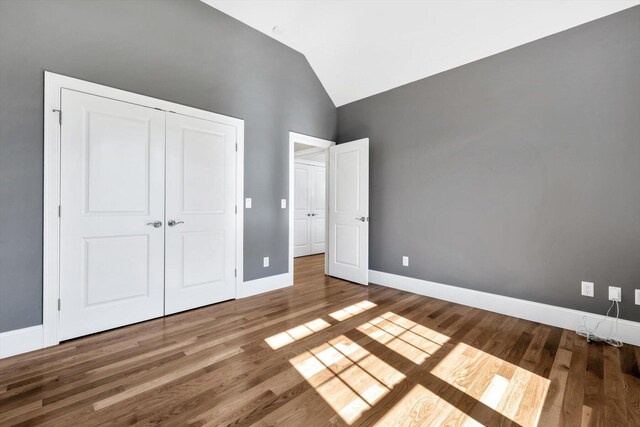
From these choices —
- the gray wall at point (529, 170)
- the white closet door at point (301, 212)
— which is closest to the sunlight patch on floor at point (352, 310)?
the gray wall at point (529, 170)

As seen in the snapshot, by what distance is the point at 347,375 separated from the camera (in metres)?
1.87

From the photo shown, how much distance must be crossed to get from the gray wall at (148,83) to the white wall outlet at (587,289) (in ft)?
10.3

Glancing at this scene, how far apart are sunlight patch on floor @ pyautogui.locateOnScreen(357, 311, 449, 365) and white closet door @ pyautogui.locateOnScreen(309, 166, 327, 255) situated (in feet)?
13.2

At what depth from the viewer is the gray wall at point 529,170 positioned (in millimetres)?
2387

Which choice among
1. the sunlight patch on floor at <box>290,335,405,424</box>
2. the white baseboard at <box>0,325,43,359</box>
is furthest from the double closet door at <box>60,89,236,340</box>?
the sunlight patch on floor at <box>290,335,405,424</box>

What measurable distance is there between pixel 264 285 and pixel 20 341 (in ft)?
7.11

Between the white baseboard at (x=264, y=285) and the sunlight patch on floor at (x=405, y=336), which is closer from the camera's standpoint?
the sunlight patch on floor at (x=405, y=336)

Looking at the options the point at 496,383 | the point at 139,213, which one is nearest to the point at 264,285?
the point at 139,213

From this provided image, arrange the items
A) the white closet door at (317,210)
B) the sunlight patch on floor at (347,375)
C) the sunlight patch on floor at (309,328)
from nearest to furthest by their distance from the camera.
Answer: the sunlight patch on floor at (347,375) < the sunlight patch on floor at (309,328) < the white closet door at (317,210)

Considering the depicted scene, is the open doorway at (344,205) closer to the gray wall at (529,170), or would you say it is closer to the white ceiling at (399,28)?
the gray wall at (529,170)

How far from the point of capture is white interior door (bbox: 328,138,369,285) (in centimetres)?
397

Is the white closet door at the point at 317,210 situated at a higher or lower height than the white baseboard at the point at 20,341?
higher

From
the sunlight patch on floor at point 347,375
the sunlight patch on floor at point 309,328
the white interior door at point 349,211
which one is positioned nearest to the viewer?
the sunlight patch on floor at point 347,375

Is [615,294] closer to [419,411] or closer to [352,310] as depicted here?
[419,411]
